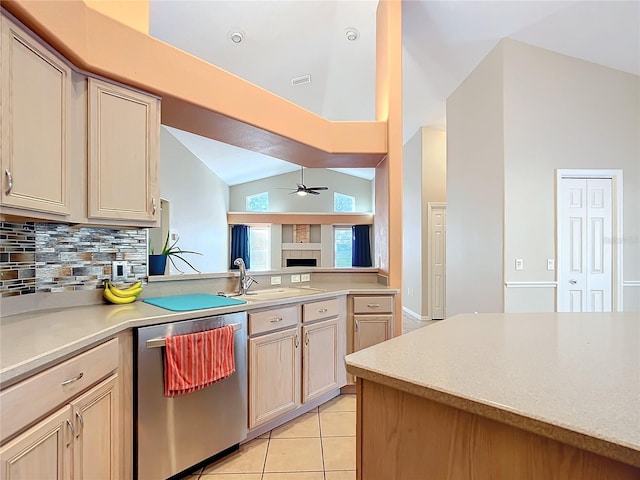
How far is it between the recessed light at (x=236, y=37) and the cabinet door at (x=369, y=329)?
2979mm

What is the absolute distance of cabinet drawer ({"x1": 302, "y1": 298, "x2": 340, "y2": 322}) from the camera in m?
2.35

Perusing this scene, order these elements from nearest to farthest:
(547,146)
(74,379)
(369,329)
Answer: (74,379) → (369,329) → (547,146)

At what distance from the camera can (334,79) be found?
4.49 metres

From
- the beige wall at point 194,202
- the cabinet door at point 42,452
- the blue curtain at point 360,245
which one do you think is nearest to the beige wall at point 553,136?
the cabinet door at point 42,452

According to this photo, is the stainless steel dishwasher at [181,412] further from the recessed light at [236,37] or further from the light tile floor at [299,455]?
the recessed light at [236,37]

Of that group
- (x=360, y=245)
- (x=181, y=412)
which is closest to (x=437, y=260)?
(x=360, y=245)

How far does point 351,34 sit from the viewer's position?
3561mm

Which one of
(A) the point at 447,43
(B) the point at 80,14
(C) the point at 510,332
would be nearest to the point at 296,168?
(A) the point at 447,43

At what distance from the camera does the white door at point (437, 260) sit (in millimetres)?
5734

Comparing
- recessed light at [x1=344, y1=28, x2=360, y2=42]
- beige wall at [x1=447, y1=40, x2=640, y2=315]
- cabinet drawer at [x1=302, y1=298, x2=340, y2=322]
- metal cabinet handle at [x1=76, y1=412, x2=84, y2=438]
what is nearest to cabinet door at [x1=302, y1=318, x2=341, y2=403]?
cabinet drawer at [x1=302, y1=298, x2=340, y2=322]

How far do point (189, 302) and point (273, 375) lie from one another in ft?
2.42

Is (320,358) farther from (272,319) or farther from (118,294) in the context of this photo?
(118,294)

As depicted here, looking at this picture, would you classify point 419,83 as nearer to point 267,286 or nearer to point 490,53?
point 490,53

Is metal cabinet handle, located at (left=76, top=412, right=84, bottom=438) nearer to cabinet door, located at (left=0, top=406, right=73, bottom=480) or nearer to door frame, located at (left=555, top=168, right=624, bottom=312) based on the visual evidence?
cabinet door, located at (left=0, top=406, right=73, bottom=480)
